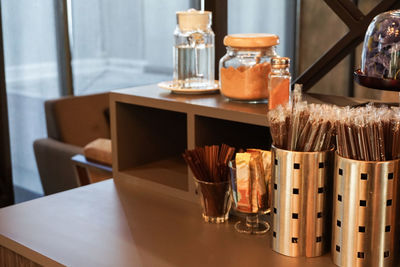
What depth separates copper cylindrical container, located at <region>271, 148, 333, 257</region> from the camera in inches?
39.5

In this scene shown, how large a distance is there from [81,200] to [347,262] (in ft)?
2.22

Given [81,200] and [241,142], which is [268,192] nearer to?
[241,142]

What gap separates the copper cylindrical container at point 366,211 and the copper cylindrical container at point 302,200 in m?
0.04

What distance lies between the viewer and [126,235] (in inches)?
45.5

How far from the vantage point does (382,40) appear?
97 cm

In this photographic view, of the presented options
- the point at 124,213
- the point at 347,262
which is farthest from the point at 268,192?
the point at 124,213

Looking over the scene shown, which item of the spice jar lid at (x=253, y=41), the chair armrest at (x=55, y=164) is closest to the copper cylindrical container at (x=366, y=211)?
the spice jar lid at (x=253, y=41)

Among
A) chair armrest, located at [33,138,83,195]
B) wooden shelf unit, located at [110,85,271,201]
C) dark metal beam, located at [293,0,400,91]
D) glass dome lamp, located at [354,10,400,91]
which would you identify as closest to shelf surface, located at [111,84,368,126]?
wooden shelf unit, located at [110,85,271,201]

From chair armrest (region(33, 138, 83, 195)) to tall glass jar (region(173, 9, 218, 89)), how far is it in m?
1.41

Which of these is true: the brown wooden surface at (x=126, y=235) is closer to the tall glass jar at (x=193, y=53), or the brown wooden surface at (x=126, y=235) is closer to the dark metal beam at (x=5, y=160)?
Result: the tall glass jar at (x=193, y=53)

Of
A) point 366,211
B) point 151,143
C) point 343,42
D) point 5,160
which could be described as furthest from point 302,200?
point 5,160

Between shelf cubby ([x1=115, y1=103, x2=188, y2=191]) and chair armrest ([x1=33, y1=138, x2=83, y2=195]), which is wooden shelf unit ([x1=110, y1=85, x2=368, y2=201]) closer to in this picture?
shelf cubby ([x1=115, y1=103, x2=188, y2=191])

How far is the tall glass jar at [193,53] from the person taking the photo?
4.53 ft

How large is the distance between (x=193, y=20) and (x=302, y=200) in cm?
57
